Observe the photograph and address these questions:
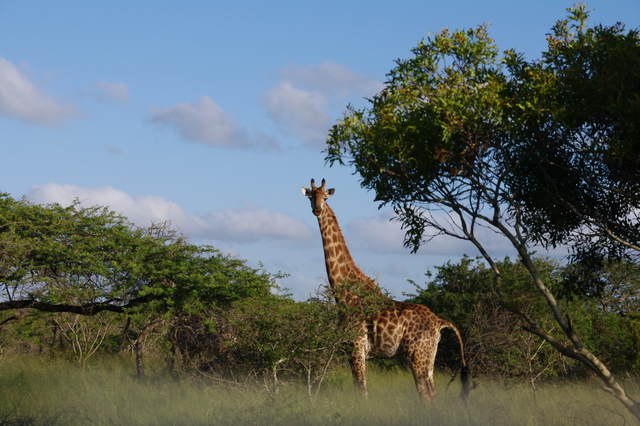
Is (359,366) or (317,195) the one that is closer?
(359,366)

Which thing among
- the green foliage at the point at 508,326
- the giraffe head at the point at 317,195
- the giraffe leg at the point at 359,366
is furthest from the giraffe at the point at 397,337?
the green foliage at the point at 508,326

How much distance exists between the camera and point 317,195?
15.9 metres

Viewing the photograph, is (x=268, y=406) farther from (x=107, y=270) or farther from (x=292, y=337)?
(x=107, y=270)

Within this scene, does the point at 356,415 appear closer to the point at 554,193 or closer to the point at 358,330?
the point at 358,330

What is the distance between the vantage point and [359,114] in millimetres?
13227

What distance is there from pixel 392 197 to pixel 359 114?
176 centimetres

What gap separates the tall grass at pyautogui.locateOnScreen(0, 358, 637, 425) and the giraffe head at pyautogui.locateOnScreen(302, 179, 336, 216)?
3983mm

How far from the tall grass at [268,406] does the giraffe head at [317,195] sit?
3.98 meters

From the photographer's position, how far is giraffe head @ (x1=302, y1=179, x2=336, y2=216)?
51.9ft

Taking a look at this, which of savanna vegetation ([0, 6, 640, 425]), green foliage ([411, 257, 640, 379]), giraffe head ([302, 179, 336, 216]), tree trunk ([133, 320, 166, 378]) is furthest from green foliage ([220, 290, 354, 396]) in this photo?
tree trunk ([133, 320, 166, 378])

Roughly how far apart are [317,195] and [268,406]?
527cm

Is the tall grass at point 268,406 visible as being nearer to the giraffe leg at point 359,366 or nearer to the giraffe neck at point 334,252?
the giraffe leg at point 359,366

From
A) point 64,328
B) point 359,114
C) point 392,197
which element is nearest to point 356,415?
point 392,197

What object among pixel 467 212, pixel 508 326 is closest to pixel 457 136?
pixel 467 212
